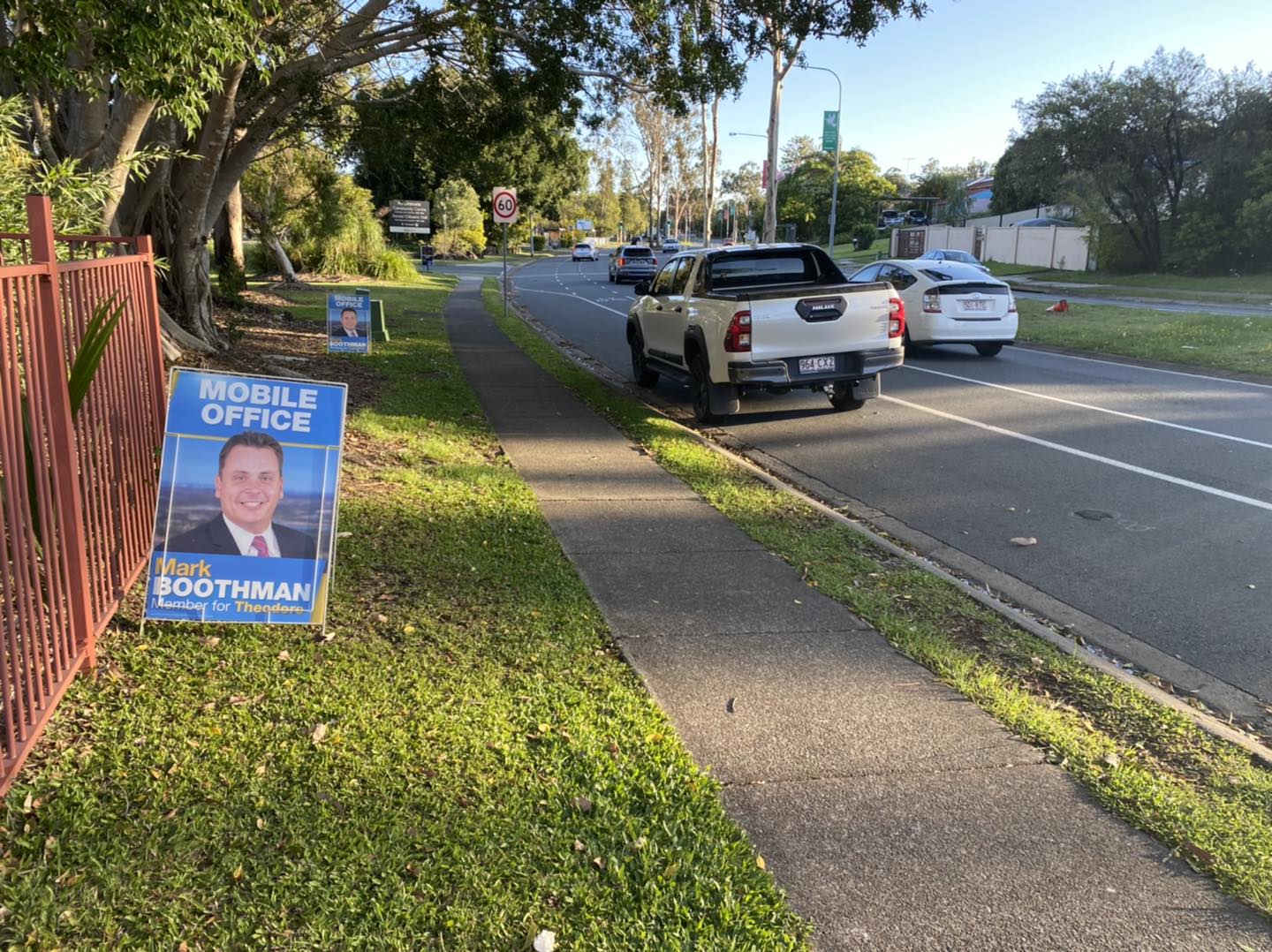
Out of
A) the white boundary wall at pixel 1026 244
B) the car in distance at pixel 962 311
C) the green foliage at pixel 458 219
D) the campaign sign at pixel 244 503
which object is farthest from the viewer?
the green foliage at pixel 458 219

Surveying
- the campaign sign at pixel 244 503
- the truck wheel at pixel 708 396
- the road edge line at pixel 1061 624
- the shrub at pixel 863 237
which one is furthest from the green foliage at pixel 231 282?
the shrub at pixel 863 237

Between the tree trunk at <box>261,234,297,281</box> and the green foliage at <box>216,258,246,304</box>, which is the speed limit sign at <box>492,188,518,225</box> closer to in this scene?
the green foliage at <box>216,258,246,304</box>

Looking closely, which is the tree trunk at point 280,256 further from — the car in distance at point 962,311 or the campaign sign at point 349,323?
the car in distance at point 962,311

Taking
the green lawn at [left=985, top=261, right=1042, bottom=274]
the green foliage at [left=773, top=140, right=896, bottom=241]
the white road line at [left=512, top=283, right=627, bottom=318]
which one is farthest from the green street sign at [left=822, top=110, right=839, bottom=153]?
the green foliage at [left=773, top=140, right=896, bottom=241]

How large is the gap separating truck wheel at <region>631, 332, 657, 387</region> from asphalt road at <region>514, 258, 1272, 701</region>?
13.1 inches

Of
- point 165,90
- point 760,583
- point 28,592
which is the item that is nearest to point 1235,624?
point 760,583

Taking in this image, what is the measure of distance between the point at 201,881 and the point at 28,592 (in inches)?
50.2

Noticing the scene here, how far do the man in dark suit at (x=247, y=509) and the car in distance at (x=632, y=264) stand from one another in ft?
132

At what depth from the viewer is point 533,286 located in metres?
41.0

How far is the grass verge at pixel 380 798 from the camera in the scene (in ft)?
8.80

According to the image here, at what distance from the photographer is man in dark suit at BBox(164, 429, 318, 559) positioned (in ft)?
14.0

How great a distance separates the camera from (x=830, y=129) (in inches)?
1294

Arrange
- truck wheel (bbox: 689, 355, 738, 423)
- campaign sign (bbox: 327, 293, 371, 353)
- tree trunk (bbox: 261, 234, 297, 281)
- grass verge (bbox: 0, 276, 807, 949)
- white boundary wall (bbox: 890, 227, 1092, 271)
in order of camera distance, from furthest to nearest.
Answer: white boundary wall (bbox: 890, 227, 1092, 271)
tree trunk (bbox: 261, 234, 297, 281)
campaign sign (bbox: 327, 293, 371, 353)
truck wheel (bbox: 689, 355, 738, 423)
grass verge (bbox: 0, 276, 807, 949)

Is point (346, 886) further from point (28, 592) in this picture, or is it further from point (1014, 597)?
point (1014, 597)
